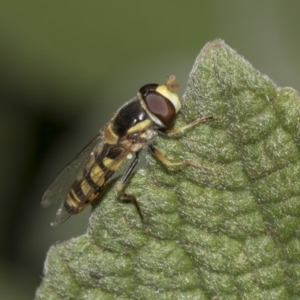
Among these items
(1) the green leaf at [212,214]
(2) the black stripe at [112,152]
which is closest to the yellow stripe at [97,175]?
(2) the black stripe at [112,152]

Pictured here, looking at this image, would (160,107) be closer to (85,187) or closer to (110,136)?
(110,136)

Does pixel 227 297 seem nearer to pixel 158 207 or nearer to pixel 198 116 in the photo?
pixel 158 207

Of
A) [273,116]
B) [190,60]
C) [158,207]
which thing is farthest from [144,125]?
[190,60]

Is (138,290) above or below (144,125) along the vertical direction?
below

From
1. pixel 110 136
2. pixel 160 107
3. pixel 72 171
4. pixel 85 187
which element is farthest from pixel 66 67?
pixel 160 107

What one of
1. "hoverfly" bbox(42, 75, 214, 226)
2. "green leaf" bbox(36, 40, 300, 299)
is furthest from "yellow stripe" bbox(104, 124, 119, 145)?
"green leaf" bbox(36, 40, 300, 299)

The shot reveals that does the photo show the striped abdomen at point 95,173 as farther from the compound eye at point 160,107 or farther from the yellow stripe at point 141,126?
the compound eye at point 160,107
